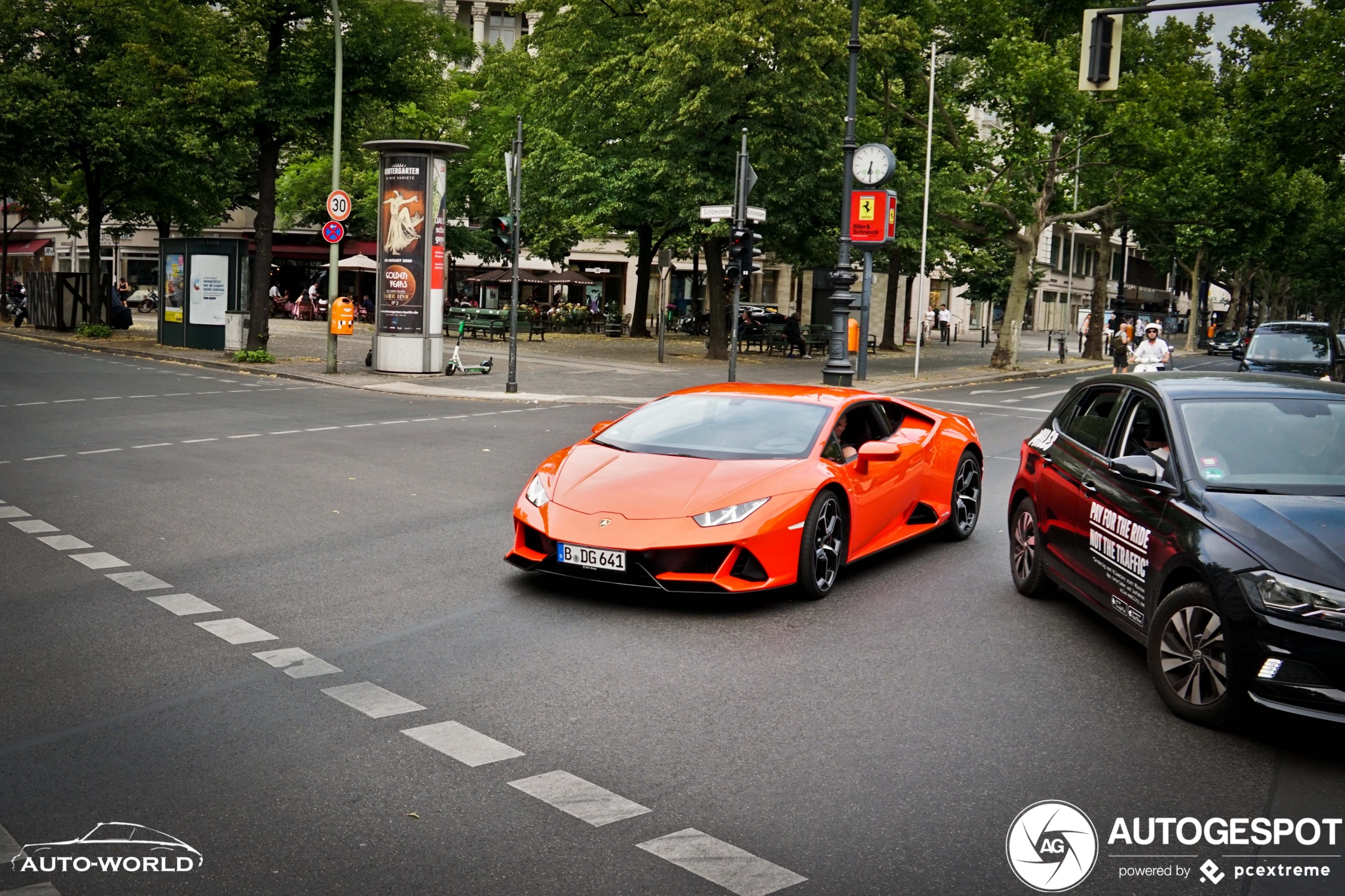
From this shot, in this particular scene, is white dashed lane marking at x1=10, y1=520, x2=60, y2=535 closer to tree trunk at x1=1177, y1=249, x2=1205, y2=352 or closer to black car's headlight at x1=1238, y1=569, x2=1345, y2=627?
black car's headlight at x1=1238, y1=569, x2=1345, y2=627

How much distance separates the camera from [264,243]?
30203 millimetres

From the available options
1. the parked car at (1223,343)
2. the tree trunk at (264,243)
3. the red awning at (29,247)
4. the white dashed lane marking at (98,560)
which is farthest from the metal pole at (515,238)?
the red awning at (29,247)

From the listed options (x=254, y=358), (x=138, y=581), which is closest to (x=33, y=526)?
(x=138, y=581)

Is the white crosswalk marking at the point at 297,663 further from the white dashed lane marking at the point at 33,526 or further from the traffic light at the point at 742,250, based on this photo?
the traffic light at the point at 742,250

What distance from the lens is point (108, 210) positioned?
40188 millimetres

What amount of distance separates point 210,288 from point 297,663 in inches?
1107

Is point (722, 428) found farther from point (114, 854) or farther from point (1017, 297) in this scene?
point (1017, 297)

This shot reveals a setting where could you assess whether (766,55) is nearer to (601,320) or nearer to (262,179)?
(262,179)

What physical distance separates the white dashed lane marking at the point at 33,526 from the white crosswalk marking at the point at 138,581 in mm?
1679

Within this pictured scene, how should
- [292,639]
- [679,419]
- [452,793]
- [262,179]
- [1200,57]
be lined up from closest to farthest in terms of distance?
[452,793]
[292,639]
[679,419]
[262,179]
[1200,57]

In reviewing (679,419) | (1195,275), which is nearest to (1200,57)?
(1195,275)

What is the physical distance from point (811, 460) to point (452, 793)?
155 inches

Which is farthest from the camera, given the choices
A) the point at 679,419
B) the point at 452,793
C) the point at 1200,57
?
the point at 1200,57

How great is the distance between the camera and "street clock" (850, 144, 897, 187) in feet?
80.3
